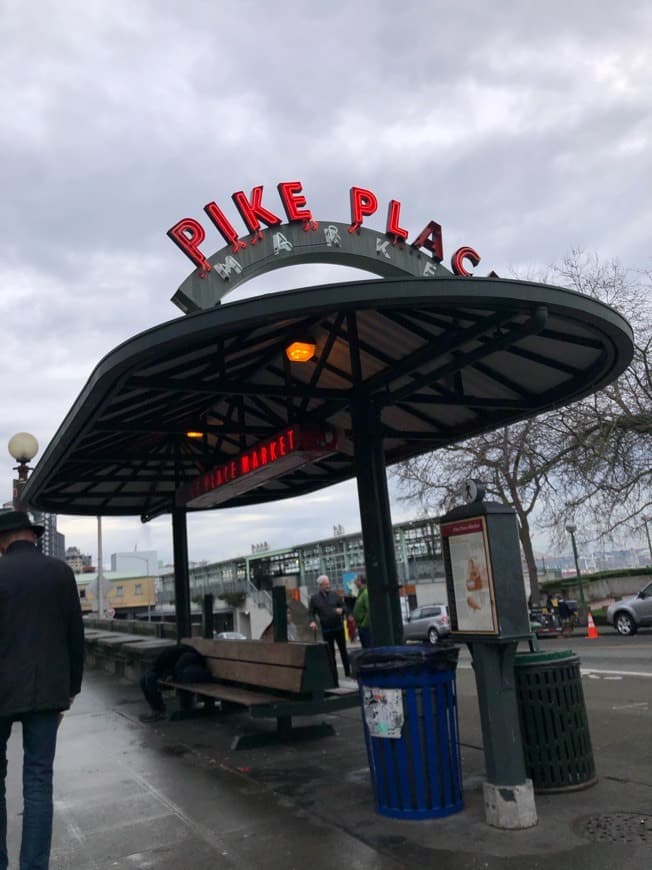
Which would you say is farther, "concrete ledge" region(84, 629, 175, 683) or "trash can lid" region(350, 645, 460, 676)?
"concrete ledge" region(84, 629, 175, 683)

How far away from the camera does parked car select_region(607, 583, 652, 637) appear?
794 inches

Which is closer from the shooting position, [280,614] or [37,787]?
[37,787]

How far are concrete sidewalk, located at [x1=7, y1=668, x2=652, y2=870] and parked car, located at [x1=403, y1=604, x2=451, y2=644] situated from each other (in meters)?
19.6

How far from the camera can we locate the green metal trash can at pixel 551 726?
5.23 meters

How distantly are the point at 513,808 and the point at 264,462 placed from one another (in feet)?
19.0

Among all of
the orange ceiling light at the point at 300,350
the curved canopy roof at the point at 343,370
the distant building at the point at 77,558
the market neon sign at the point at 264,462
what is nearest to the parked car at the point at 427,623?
the curved canopy roof at the point at 343,370

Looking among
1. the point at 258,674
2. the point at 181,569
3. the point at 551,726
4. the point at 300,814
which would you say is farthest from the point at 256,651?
the point at 181,569

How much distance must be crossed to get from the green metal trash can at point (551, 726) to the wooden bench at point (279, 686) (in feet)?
6.90

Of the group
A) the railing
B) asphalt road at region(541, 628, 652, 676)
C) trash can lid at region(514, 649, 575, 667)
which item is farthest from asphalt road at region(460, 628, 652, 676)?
the railing

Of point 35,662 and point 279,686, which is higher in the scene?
point 35,662

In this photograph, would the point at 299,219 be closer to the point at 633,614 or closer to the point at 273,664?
the point at 273,664

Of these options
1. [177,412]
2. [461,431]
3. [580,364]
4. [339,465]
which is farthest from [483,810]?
[339,465]

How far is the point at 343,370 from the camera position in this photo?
366 inches

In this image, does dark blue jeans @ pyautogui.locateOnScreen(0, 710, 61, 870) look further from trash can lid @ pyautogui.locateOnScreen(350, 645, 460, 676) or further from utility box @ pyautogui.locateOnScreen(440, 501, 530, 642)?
utility box @ pyautogui.locateOnScreen(440, 501, 530, 642)
